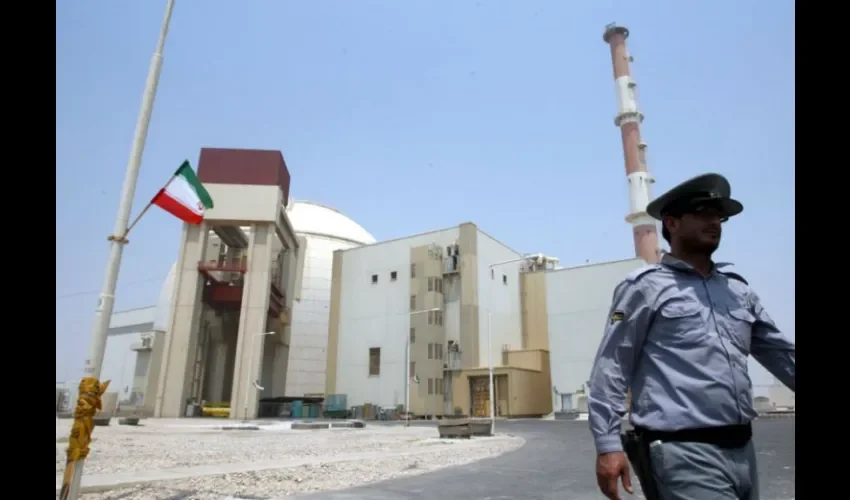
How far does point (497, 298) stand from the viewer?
1779 inches

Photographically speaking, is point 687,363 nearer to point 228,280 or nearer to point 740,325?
point 740,325

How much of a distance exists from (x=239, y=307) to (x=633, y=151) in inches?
1344

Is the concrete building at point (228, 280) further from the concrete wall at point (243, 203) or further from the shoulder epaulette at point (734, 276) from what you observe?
the shoulder epaulette at point (734, 276)

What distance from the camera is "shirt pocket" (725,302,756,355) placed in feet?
7.51

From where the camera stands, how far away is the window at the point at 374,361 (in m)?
44.2

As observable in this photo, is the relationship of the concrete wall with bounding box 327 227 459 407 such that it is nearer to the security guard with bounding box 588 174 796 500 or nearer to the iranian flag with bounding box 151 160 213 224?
the iranian flag with bounding box 151 160 213 224

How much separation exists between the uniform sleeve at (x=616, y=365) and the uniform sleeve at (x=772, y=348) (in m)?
0.52

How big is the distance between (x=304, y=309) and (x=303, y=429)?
33.3 metres

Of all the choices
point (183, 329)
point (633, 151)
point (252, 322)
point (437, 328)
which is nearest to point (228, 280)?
point (183, 329)

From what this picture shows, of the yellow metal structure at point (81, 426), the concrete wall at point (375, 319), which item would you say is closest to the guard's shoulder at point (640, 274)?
the yellow metal structure at point (81, 426)

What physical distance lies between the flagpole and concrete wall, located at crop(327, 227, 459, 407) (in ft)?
119
